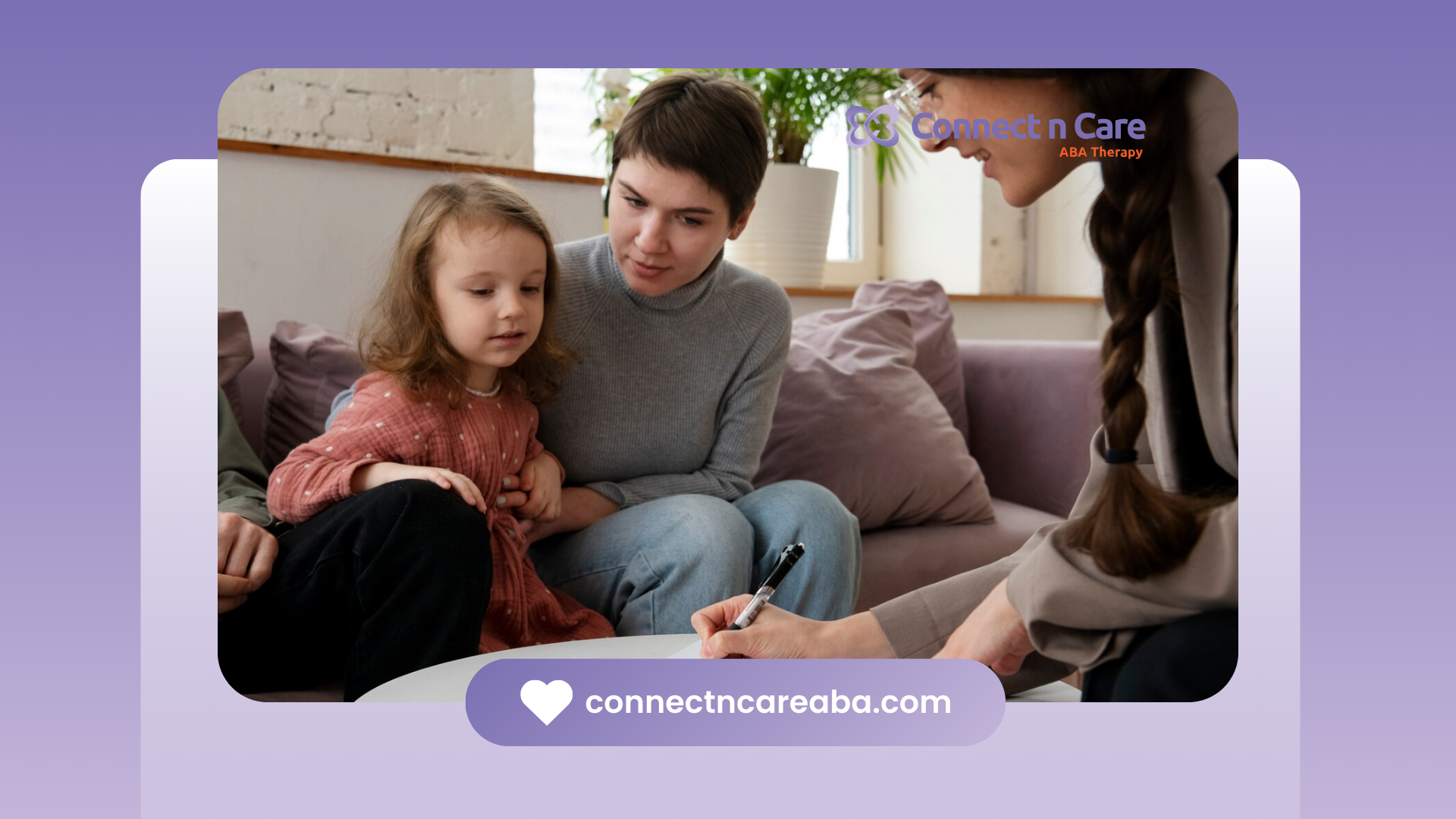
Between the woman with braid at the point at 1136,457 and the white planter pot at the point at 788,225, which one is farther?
the white planter pot at the point at 788,225

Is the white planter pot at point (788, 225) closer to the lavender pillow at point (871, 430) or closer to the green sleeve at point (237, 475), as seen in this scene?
the lavender pillow at point (871, 430)

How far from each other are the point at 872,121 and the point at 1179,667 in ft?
1.56

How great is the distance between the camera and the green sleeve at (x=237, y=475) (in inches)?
34.0

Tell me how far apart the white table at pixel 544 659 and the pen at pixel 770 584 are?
4cm

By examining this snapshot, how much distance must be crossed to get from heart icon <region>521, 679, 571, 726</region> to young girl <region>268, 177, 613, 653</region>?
47mm

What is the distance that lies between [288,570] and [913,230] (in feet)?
1.98

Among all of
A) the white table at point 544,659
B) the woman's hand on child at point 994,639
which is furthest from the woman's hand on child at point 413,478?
the woman's hand on child at point 994,639

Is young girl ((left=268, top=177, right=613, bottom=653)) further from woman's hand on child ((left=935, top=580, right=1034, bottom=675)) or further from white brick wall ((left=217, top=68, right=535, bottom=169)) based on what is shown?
woman's hand on child ((left=935, top=580, right=1034, bottom=675))

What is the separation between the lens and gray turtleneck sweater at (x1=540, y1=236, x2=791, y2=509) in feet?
2.96

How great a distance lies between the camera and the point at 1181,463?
32.6 inches

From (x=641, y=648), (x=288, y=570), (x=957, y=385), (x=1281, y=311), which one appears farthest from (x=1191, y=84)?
(x=288, y=570)

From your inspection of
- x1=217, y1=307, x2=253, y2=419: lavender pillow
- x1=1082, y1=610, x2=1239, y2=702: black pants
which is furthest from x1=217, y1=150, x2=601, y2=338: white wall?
x1=1082, y1=610, x2=1239, y2=702: black pants

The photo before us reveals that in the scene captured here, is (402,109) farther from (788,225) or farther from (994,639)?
(994,639)

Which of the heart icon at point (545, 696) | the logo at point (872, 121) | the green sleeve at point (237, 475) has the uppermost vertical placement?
the logo at point (872, 121)
